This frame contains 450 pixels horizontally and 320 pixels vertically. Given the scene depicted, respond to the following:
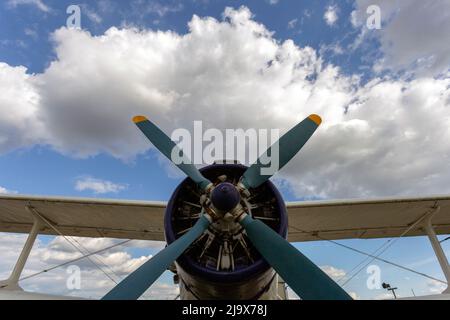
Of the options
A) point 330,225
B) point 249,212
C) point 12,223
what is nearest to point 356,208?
point 330,225

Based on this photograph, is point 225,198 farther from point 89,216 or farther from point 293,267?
point 89,216

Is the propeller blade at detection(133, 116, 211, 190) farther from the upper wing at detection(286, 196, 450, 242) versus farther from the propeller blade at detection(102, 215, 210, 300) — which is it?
the upper wing at detection(286, 196, 450, 242)

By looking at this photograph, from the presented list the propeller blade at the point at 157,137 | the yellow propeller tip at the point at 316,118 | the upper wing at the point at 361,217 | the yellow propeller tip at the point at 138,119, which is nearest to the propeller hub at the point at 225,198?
the propeller blade at the point at 157,137

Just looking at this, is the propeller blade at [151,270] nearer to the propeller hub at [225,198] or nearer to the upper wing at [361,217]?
the propeller hub at [225,198]

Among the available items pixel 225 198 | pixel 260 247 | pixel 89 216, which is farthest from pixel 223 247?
pixel 89 216

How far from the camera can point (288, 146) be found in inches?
209

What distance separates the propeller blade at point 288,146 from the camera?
16.2 ft

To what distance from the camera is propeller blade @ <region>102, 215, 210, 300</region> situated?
12.1 feet

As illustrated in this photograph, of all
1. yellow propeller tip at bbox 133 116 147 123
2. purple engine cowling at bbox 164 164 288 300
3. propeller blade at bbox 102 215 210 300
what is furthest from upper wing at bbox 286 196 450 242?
yellow propeller tip at bbox 133 116 147 123

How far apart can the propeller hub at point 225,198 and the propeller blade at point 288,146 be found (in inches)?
25.0

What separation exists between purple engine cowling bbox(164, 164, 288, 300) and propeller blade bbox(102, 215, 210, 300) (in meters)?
0.24
